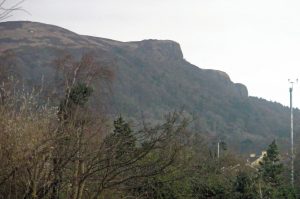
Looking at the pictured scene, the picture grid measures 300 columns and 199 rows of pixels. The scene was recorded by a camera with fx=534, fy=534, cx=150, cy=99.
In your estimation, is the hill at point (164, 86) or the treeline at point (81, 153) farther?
the hill at point (164, 86)

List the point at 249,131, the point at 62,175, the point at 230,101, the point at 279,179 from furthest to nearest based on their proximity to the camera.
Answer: the point at 230,101
the point at 249,131
the point at 279,179
the point at 62,175

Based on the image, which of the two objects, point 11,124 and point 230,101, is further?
point 230,101

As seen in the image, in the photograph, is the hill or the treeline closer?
the treeline

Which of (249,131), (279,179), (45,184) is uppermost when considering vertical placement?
(45,184)

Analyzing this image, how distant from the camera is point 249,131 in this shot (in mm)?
146125

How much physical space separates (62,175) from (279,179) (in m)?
19.5

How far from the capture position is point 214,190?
62.8ft

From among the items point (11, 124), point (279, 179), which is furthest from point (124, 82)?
point (11, 124)

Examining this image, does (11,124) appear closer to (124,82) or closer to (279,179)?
(279,179)

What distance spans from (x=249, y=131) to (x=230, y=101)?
27620 mm

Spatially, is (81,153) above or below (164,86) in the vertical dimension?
above

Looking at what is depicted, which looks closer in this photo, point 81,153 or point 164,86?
point 81,153

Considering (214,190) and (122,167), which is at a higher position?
(122,167)

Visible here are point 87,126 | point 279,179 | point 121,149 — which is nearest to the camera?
point 121,149
